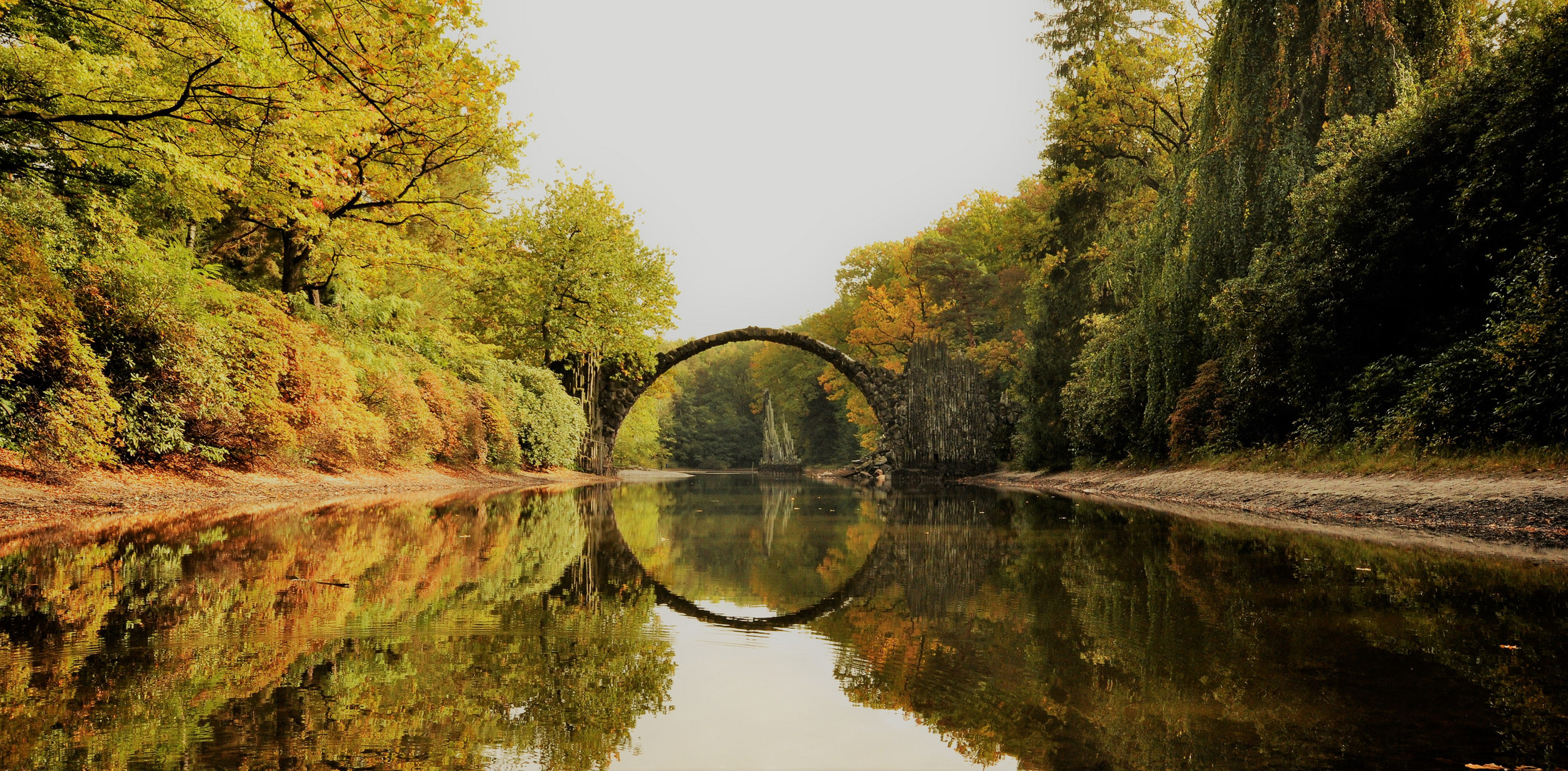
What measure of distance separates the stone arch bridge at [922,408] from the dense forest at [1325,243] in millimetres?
5484

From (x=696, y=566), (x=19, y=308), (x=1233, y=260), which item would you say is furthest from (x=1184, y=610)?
(x=1233, y=260)

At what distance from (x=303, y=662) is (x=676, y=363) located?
2830 centimetres

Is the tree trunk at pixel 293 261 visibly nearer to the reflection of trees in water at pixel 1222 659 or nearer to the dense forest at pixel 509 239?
the dense forest at pixel 509 239

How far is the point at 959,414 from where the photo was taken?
91.6ft

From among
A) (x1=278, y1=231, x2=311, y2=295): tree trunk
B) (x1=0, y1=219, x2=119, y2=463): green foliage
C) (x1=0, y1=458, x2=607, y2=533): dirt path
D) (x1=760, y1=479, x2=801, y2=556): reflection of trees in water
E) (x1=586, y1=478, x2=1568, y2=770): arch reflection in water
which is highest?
(x1=278, y1=231, x2=311, y2=295): tree trunk

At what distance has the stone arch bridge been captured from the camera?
27.8m

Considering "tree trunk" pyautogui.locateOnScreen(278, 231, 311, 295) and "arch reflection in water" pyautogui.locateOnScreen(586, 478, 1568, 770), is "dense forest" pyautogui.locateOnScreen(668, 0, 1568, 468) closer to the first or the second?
"arch reflection in water" pyautogui.locateOnScreen(586, 478, 1568, 770)

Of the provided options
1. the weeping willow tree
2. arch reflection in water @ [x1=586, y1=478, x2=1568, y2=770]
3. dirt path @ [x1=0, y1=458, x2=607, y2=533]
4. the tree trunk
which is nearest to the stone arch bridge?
the weeping willow tree

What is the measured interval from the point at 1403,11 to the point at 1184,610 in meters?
12.4

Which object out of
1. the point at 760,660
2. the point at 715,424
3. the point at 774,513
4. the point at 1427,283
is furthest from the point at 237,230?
the point at 715,424

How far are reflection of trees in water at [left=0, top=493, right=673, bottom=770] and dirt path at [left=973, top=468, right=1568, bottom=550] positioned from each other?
22.8ft

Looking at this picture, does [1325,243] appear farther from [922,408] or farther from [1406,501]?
[922,408]

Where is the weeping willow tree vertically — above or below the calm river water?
above

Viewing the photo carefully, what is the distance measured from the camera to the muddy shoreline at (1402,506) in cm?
620
